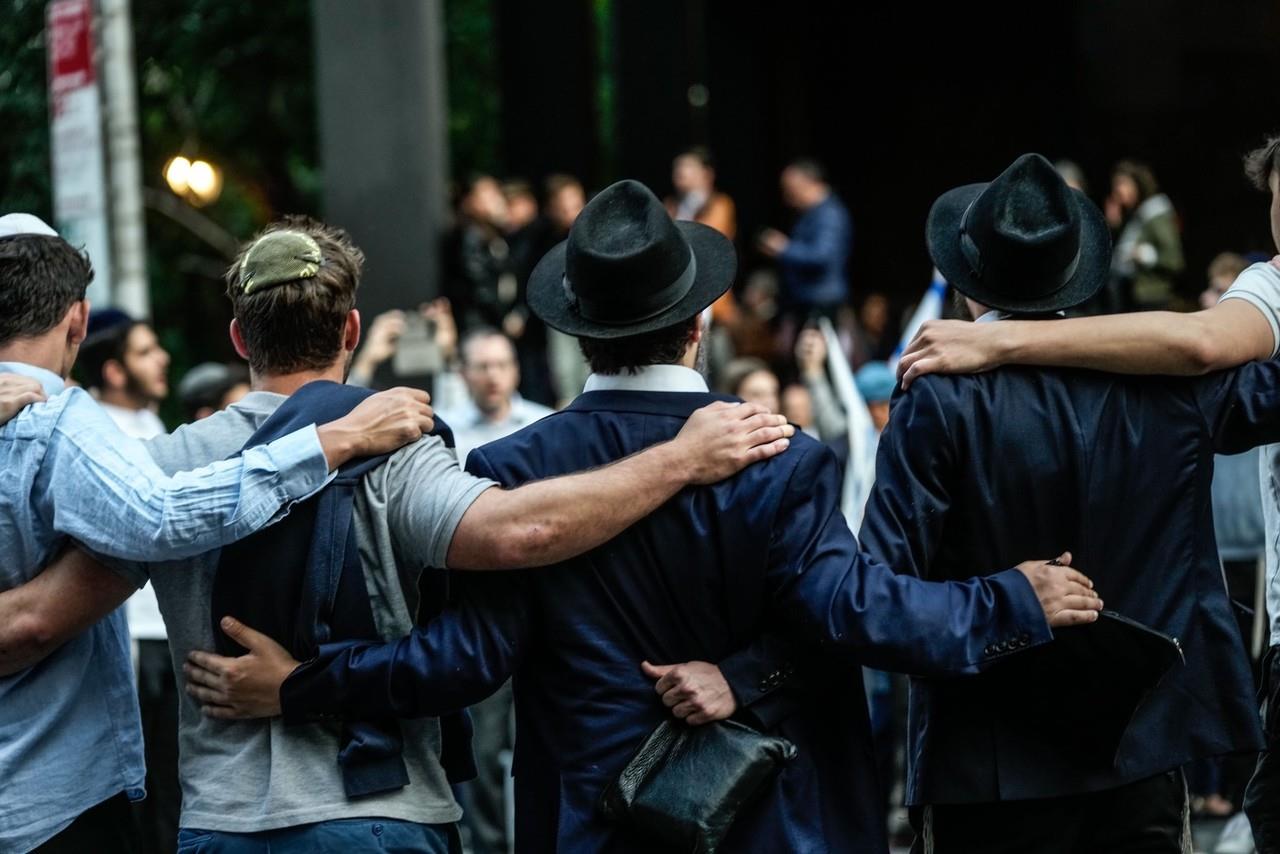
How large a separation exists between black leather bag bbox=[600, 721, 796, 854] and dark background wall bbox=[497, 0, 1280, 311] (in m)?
12.6

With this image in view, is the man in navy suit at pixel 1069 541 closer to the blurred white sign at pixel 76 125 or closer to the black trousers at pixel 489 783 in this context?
the black trousers at pixel 489 783

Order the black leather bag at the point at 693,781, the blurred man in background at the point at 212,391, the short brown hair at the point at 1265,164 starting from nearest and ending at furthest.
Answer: the black leather bag at the point at 693,781 → the short brown hair at the point at 1265,164 → the blurred man in background at the point at 212,391

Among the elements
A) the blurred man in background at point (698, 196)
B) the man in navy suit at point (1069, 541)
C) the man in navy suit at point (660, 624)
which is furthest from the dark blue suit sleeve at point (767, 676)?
the blurred man in background at point (698, 196)

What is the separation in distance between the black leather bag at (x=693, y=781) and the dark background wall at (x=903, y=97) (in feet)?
41.4

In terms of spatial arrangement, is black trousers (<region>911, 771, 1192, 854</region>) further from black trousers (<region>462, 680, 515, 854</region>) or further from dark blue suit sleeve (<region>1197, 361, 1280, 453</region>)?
black trousers (<region>462, 680, 515, 854</region>)

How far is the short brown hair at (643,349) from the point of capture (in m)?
3.47

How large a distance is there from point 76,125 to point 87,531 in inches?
203

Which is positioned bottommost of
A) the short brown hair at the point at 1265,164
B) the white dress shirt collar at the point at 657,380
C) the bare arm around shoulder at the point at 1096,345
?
the white dress shirt collar at the point at 657,380

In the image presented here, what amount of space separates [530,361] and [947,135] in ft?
23.9

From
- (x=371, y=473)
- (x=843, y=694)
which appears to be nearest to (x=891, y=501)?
(x=843, y=694)

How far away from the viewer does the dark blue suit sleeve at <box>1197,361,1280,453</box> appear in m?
3.54

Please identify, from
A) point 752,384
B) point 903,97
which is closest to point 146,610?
point 752,384

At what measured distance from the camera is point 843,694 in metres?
3.46

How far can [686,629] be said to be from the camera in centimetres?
338
